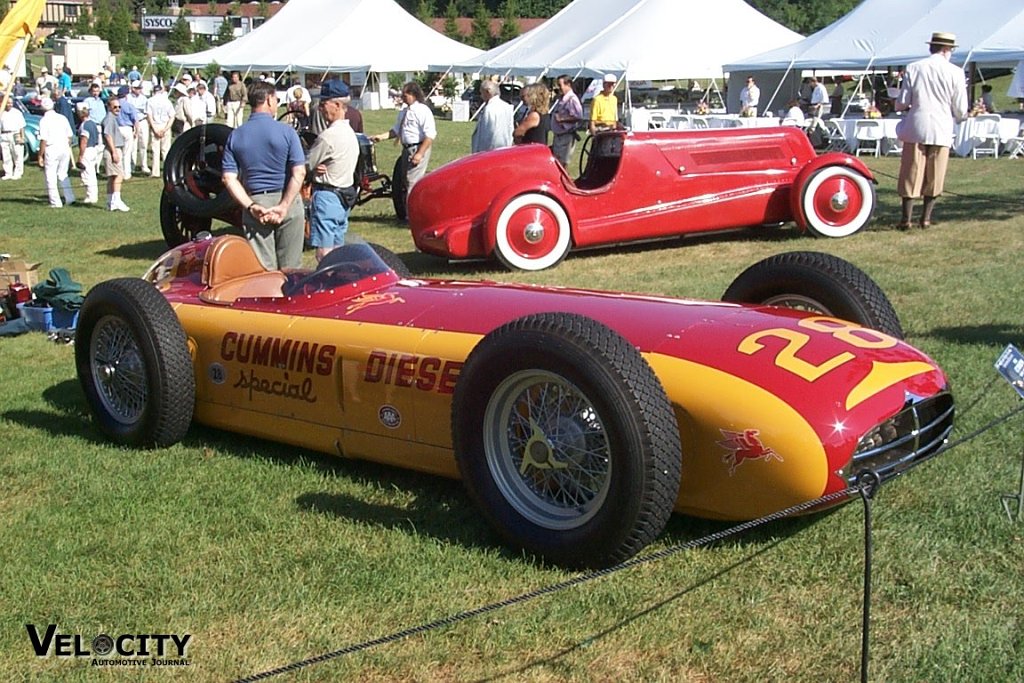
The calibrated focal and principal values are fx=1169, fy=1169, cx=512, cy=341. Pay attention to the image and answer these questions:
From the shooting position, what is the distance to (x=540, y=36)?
107ft

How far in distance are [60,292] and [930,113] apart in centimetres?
885

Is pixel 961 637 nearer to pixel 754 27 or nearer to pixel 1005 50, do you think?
pixel 1005 50

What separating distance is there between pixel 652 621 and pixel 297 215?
18.4 ft

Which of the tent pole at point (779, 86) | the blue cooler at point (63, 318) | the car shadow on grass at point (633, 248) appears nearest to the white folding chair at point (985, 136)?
the tent pole at point (779, 86)

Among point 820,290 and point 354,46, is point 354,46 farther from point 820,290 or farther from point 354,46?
point 820,290

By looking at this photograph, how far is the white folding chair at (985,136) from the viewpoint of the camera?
22.5 m

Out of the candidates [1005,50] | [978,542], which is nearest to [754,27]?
[1005,50]

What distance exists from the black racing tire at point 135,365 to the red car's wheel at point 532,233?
5279mm

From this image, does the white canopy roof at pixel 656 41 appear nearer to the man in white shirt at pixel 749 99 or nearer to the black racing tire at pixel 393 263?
the man in white shirt at pixel 749 99

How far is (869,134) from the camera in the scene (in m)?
23.8

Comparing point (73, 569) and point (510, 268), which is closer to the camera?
point (73, 569)

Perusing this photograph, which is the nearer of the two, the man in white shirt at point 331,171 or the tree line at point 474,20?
the man in white shirt at point 331,171

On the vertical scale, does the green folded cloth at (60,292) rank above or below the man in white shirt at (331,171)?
below

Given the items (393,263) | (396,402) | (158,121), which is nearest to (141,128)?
(158,121)
